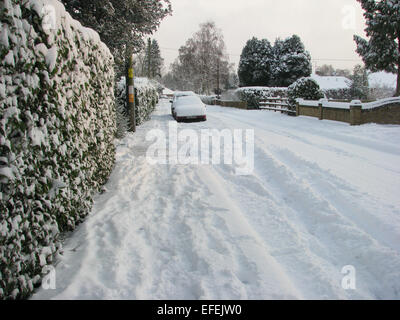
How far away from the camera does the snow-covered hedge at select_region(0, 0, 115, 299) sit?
2.24 meters

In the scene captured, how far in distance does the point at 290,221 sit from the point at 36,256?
114 inches

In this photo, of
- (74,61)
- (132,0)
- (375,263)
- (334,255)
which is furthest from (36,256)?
(132,0)

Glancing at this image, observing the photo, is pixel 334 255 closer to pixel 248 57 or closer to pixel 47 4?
pixel 47 4

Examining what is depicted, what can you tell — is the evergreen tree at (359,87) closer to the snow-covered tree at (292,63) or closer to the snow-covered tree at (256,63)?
the snow-covered tree at (292,63)

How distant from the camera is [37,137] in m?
2.55

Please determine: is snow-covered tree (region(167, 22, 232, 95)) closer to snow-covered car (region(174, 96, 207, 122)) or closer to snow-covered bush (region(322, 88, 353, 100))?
snow-covered bush (region(322, 88, 353, 100))

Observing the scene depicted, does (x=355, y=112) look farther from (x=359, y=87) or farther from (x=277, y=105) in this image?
(x=359, y=87)

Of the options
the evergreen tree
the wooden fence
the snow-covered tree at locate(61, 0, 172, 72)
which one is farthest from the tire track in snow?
the evergreen tree

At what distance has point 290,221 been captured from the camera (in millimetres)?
4035

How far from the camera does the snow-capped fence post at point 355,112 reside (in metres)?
12.5

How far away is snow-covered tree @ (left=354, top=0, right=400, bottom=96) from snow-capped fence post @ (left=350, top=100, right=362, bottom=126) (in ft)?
48.4


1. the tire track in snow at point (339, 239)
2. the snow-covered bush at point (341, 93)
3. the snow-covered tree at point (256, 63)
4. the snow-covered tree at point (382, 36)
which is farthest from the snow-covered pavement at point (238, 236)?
the snow-covered bush at point (341, 93)

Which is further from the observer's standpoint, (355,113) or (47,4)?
(355,113)

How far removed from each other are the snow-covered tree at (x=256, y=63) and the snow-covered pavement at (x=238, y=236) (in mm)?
38347
